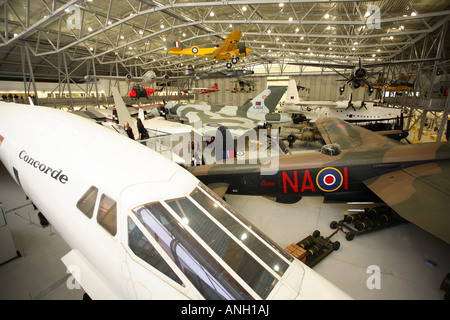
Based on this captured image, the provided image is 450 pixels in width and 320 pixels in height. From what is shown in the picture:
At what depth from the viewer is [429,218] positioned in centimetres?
499

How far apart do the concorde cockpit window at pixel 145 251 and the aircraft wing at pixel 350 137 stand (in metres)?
10.5

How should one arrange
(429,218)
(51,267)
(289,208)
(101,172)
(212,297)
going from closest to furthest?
(212,297) → (101,172) → (429,218) → (51,267) → (289,208)

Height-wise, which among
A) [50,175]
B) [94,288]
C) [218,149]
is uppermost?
[50,175]

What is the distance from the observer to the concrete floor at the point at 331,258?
495 centimetres

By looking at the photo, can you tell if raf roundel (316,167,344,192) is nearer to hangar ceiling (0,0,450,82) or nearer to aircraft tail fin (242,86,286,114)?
hangar ceiling (0,0,450,82)

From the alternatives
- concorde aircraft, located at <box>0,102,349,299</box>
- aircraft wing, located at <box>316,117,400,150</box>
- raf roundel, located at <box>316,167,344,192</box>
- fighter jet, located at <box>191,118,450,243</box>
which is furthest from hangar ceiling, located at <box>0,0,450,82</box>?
concorde aircraft, located at <box>0,102,349,299</box>

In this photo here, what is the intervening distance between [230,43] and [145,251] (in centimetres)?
1606

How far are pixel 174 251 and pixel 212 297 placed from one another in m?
0.59

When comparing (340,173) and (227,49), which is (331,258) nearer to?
(340,173)

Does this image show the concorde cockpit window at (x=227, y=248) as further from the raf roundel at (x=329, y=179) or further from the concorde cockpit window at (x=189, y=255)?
the raf roundel at (x=329, y=179)

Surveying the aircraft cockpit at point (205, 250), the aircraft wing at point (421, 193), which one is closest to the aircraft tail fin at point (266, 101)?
the aircraft wing at point (421, 193)

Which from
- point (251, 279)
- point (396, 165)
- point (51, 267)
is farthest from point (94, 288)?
point (396, 165)

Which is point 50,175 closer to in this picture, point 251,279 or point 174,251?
point 174,251

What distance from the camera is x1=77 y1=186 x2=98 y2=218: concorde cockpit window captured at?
2.93 metres
